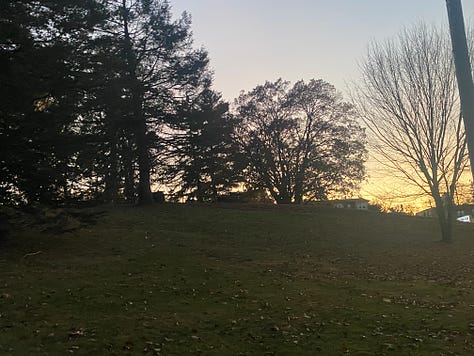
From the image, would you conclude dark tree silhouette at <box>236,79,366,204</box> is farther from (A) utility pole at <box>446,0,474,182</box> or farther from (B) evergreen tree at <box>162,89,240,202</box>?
(A) utility pole at <box>446,0,474,182</box>

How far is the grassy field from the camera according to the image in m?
6.87

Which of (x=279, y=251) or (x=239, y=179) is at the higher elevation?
(x=239, y=179)

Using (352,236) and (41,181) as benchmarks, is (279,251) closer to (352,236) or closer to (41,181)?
(352,236)

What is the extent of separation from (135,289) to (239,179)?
104 ft

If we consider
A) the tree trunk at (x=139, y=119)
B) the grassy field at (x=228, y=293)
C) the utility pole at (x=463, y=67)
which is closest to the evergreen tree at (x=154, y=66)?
the tree trunk at (x=139, y=119)

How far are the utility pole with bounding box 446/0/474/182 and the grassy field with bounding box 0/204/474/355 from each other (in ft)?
12.4

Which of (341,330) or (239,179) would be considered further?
(239,179)

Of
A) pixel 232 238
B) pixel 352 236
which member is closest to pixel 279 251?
pixel 232 238

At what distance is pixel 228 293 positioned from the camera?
33.2 ft

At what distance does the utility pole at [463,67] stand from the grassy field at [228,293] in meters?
3.79

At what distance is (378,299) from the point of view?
10062 mm

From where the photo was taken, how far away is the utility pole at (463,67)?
12.7 ft

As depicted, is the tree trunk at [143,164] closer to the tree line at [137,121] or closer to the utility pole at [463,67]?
the tree line at [137,121]

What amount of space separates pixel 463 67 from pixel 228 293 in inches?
286
